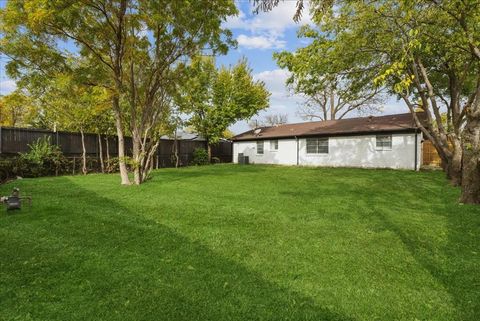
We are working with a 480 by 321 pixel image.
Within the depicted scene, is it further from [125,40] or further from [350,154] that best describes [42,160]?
[350,154]

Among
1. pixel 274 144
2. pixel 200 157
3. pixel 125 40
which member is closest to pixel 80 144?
pixel 125 40

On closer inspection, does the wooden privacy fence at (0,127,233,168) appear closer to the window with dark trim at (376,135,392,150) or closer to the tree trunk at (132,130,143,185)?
the tree trunk at (132,130,143,185)

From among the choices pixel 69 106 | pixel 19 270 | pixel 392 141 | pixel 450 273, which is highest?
pixel 69 106

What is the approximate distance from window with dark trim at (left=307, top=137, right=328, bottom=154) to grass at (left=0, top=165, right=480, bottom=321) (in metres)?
13.1

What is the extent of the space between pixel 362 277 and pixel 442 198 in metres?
6.10

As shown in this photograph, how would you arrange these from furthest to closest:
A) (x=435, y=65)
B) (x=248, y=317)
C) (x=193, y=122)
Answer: (x=193, y=122)
(x=435, y=65)
(x=248, y=317)

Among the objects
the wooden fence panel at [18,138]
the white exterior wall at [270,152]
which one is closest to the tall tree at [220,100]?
the white exterior wall at [270,152]

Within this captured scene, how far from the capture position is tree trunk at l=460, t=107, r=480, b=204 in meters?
6.81

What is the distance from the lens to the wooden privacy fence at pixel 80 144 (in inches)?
468

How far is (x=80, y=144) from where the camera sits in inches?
569

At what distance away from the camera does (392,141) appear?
16.3 meters

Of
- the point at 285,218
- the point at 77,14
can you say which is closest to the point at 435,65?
the point at 285,218

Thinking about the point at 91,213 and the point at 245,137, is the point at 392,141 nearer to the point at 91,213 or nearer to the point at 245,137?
the point at 245,137

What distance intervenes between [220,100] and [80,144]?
37.1 feet
